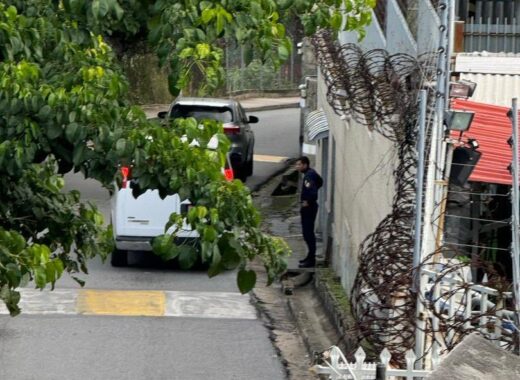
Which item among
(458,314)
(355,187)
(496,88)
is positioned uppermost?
(496,88)

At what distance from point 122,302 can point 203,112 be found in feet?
29.2

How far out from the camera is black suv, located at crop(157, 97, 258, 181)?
24.1 metres

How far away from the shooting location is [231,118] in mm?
25172

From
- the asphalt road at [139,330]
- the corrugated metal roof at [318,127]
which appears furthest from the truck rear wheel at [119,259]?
the corrugated metal roof at [318,127]

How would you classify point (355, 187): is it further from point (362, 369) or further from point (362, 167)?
point (362, 369)

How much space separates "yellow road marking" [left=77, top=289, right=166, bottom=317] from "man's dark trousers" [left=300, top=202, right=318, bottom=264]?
2.51 m

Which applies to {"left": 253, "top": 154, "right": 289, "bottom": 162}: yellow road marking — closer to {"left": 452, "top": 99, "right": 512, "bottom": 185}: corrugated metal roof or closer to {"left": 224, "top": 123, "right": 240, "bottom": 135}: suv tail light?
{"left": 224, "top": 123, "right": 240, "bottom": 135}: suv tail light

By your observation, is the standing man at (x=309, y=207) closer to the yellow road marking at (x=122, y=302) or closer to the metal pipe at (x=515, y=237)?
the yellow road marking at (x=122, y=302)

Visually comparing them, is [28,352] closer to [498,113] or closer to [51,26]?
[498,113]

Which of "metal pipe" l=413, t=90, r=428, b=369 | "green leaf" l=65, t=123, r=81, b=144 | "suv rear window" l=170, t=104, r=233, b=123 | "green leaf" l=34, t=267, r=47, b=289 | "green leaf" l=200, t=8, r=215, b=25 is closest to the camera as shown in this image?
"green leaf" l=34, t=267, r=47, b=289

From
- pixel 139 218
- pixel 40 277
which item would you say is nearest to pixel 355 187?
pixel 139 218

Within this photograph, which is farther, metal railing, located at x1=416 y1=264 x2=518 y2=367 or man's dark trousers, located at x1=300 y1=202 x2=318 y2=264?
man's dark trousers, located at x1=300 y1=202 x2=318 y2=264

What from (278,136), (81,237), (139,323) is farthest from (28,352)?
(278,136)

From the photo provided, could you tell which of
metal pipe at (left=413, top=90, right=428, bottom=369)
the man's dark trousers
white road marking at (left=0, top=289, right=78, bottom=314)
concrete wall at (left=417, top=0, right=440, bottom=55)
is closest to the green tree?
metal pipe at (left=413, top=90, right=428, bottom=369)
